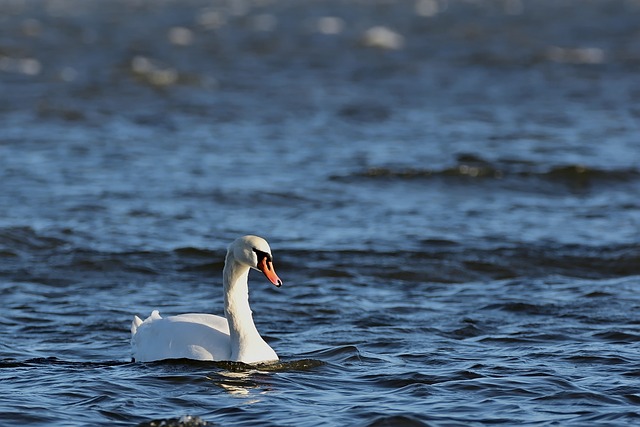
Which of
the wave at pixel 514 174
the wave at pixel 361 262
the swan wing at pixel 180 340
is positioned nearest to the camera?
the swan wing at pixel 180 340

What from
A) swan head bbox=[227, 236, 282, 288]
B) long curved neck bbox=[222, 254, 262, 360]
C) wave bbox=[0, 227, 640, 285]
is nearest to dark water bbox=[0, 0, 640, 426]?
wave bbox=[0, 227, 640, 285]

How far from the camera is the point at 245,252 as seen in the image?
8055mm

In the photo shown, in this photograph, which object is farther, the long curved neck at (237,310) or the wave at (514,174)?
the wave at (514,174)

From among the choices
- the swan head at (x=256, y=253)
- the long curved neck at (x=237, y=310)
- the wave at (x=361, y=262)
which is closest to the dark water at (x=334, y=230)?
the wave at (x=361, y=262)

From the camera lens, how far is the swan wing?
26.7 ft

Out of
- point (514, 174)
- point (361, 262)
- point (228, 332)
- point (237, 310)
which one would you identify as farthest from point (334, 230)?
point (237, 310)

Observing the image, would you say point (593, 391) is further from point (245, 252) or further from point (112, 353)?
point (112, 353)

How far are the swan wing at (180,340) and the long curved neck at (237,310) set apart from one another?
0.41 feet

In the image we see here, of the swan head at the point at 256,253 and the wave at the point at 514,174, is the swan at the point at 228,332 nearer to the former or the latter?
the swan head at the point at 256,253

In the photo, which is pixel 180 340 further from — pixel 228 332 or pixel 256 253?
pixel 256 253

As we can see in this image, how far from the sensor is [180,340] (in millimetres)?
8156

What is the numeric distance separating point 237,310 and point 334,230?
4695mm

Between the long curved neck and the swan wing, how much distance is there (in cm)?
13

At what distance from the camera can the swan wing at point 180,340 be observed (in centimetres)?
814
